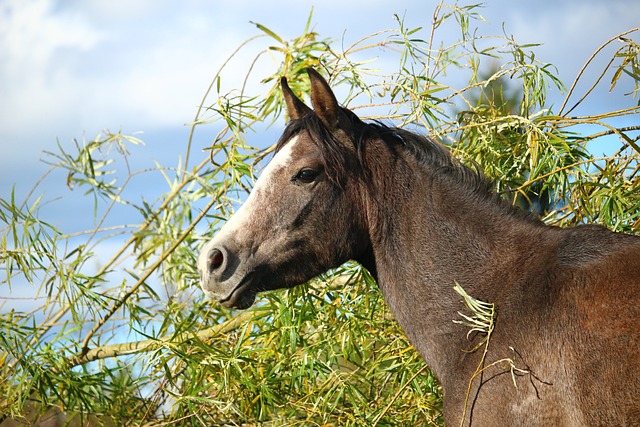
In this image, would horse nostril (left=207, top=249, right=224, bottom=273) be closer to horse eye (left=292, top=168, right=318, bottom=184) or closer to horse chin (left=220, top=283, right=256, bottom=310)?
horse chin (left=220, top=283, right=256, bottom=310)

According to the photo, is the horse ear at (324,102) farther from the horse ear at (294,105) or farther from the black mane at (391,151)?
the horse ear at (294,105)

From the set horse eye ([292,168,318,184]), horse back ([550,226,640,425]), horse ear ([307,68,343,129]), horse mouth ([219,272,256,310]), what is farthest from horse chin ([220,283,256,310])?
horse back ([550,226,640,425])

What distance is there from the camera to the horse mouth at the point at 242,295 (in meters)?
3.42

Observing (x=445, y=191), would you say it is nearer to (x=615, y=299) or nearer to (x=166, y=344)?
(x=615, y=299)

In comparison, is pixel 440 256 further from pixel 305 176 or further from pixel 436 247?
pixel 305 176

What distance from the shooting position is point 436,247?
11.0 feet

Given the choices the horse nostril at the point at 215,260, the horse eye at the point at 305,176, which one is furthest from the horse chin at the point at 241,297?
the horse eye at the point at 305,176

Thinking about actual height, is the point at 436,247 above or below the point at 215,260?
below

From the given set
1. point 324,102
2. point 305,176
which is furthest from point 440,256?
point 324,102

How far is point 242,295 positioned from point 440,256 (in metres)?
0.89

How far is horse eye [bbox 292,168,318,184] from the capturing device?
3412mm

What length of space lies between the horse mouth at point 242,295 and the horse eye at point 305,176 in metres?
0.47

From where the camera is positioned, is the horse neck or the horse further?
the horse neck

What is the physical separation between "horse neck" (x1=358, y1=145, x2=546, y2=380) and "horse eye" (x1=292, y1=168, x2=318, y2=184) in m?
0.26
